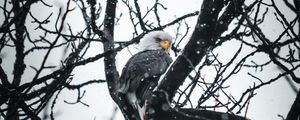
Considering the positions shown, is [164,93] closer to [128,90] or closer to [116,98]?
[116,98]

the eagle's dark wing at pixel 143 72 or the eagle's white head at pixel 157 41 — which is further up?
the eagle's white head at pixel 157 41

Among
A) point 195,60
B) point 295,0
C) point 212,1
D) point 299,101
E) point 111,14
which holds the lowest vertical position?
point 299,101

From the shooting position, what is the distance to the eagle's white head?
5770 millimetres

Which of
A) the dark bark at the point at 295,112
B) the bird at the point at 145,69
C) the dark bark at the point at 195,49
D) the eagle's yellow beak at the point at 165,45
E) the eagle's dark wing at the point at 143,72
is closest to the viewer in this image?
the dark bark at the point at 295,112

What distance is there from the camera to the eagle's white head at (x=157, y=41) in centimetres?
577

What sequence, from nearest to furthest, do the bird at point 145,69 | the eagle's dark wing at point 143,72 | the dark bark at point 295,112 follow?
1. the dark bark at point 295,112
2. the bird at point 145,69
3. the eagle's dark wing at point 143,72

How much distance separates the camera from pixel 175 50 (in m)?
5.10

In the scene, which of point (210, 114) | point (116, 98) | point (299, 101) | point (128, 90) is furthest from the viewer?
point (128, 90)

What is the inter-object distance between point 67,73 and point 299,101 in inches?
64.6

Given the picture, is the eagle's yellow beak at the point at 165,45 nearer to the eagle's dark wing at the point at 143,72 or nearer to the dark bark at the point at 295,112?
the eagle's dark wing at the point at 143,72

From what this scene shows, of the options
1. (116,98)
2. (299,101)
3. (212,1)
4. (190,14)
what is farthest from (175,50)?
(299,101)

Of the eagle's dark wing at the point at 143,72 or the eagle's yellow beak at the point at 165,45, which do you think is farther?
the eagle's yellow beak at the point at 165,45

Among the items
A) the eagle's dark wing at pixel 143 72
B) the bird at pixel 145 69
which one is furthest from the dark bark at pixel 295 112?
the eagle's dark wing at pixel 143 72

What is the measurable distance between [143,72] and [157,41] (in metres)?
1.27
